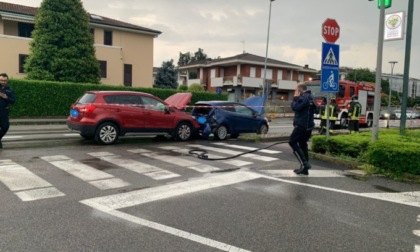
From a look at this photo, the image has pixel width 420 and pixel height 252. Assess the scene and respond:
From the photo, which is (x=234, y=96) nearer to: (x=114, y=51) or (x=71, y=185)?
(x=114, y=51)

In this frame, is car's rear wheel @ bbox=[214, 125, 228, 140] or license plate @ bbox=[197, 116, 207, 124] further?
license plate @ bbox=[197, 116, 207, 124]

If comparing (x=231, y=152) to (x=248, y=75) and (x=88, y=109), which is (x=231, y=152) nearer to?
(x=88, y=109)

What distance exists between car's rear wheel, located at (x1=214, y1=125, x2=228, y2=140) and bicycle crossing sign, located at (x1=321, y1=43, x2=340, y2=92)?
4464 millimetres

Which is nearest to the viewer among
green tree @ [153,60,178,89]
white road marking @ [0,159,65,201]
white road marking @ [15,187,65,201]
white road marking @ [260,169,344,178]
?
white road marking @ [15,187,65,201]

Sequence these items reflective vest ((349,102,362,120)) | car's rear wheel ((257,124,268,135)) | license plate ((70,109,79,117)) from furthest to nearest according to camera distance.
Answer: reflective vest ((349,102,362,120)), car's rear wheel ((257,124,268,135)), license plate ((70,109,79,117))

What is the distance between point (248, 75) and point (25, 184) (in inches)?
1712

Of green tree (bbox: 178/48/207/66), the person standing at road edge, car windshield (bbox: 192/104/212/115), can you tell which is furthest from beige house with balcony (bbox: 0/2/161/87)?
green tree (bbox: 178/48/207/66)

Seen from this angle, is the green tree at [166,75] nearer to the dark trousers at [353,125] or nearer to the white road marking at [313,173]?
the dark trousers at [353,125]

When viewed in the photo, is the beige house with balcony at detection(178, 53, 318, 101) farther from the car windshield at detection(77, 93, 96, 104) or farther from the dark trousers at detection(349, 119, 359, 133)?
the car windshield at detection(77, 93, 96, 104)

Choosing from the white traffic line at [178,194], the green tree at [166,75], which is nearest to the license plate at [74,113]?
the white traffic line at [178,194]

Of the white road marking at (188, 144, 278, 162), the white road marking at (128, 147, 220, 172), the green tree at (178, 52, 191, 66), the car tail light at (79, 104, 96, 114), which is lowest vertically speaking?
the white road marking at (128, 147, 220, 172)

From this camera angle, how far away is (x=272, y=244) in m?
3.85

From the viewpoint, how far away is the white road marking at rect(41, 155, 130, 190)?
6154mm

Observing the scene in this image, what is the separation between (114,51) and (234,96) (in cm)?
1934
